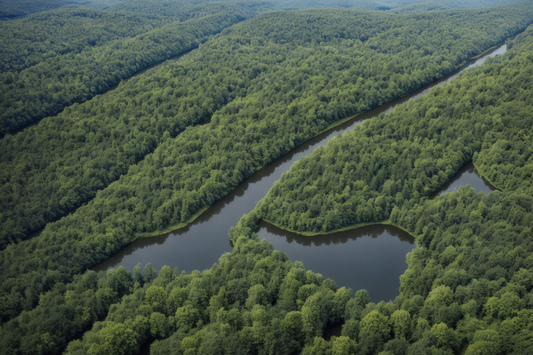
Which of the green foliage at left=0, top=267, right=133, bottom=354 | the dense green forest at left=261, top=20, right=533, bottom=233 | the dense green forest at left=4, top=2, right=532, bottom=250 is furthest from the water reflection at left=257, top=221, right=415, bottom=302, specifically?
the green foliage at left=0, top=267, right=133, bottom=354

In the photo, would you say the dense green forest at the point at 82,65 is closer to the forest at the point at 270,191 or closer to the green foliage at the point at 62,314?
the forest at the point at 270,191

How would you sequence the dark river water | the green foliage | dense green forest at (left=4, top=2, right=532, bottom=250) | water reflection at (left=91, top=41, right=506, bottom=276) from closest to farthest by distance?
the green foliage < the dark river water < water reflection at (left=91, top=41, right=506, bottom=276) < dense green forest at (left=4, top=2, right=532, bottom=250)

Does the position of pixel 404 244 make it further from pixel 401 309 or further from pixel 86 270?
pixel 86 270

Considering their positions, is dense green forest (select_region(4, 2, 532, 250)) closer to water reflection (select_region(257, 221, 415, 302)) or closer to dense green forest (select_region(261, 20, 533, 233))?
dense green forest (select_region(261, 20, 533, 233))

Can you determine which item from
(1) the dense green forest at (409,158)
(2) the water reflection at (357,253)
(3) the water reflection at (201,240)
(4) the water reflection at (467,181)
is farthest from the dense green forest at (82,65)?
(4) the water reflection at (467,181)

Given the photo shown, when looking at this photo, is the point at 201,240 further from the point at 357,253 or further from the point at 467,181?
the point at 467,181

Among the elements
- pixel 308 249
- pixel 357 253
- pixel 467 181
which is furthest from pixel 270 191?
pixel 467 181
